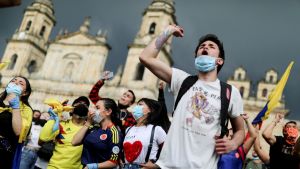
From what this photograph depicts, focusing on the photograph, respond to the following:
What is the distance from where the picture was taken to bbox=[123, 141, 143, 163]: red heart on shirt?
4.25 metres

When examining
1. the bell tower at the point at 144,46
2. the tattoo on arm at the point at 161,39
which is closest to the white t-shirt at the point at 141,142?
the tattoo on arm at the point at 161,39

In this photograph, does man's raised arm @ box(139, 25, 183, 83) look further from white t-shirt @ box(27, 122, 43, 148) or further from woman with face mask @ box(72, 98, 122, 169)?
white t-shirt @ box(27, 122, 43, 148)

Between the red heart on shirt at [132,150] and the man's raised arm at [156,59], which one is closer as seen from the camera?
the man's raised arm at [156,59]

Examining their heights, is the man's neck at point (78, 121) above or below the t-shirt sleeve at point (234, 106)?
below

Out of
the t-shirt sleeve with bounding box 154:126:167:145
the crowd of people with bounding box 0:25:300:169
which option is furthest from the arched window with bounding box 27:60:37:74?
the t-shirt sleeve with bounding box 154:126:167:145

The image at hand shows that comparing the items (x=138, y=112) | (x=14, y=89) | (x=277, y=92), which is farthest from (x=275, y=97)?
(x=14, y=89)

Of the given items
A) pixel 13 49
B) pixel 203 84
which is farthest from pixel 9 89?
pixel 13 49

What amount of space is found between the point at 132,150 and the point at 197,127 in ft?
5.11

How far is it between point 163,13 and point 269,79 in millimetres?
13464

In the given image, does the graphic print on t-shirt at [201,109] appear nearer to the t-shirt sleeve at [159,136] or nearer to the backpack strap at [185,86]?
the backpack strap at [185,86]

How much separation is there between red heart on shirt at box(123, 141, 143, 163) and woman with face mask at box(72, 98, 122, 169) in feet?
0.42

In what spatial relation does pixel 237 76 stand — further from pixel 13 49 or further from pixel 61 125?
pixel 61 125

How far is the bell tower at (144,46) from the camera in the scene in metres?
32.5

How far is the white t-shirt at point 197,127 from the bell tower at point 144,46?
2857cm
